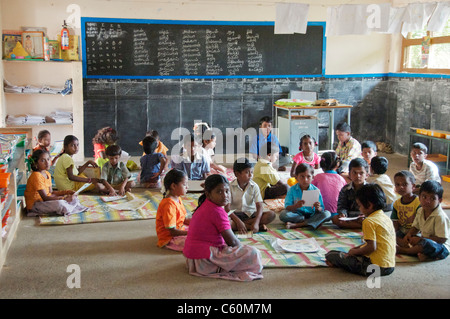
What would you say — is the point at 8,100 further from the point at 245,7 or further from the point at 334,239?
the point at 334,239

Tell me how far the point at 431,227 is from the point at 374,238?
0.76 meters

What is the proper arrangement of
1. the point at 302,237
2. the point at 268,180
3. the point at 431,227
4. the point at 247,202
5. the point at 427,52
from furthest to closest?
the point at 427,52
the point at 268,180
the point at 247,202
the point at 302,237
the point at 431,227

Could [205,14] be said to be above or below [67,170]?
above

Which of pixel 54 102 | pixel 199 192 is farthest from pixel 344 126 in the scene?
pixel 54 102

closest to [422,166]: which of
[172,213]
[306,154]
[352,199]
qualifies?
[306,154]

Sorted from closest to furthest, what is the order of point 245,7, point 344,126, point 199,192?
1. point 199,192
2. point 344,126
3. point 245,7

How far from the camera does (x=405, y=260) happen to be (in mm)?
4074

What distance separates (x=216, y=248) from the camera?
12.4 feet

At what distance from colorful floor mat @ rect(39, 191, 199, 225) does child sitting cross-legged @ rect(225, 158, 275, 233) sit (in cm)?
80

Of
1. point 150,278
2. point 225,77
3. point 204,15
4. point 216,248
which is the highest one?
point 204,15

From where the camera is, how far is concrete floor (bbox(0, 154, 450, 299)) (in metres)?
3.49

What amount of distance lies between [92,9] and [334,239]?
5.57 m

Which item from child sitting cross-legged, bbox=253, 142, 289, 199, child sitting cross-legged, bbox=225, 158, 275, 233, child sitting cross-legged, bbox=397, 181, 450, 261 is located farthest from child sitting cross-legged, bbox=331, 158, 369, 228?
child sitting cross-legged, bbox=253, 142, 289, 199

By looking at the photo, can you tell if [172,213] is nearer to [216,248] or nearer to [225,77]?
[216,248]
